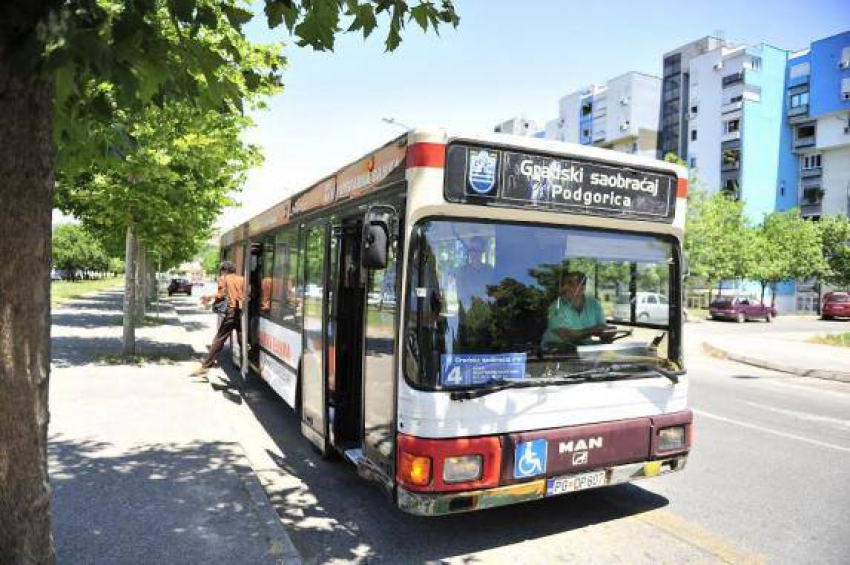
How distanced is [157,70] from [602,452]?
3641mm

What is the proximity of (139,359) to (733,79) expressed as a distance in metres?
60.8

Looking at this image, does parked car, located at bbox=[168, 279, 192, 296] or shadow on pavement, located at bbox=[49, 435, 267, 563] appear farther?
parked car, located at bbox=[168, 279, 192, 296]

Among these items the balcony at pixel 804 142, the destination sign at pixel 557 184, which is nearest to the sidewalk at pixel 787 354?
the destination sign at pixel 557 184

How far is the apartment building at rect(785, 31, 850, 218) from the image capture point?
180 feet

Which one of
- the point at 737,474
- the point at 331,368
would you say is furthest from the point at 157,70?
the point at 737,474

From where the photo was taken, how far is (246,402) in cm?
934

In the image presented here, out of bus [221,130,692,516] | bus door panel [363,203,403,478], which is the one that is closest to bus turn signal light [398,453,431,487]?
bus [221,130,692,516]

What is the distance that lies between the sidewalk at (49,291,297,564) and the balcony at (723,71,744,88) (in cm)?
6094

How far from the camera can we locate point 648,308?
16.5 feet

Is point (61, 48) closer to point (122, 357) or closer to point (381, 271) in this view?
point (381, 271)

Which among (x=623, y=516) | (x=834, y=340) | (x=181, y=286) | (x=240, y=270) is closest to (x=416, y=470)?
(x=623, y=516)

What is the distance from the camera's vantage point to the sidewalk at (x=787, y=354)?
1519 cm

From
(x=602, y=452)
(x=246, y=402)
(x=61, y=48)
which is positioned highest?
(x=61, y=48)

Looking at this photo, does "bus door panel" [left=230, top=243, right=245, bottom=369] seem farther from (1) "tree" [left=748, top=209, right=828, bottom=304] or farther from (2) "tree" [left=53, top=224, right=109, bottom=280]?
(2) "tree" [left=53, top=224, right=109, bottom=280]
